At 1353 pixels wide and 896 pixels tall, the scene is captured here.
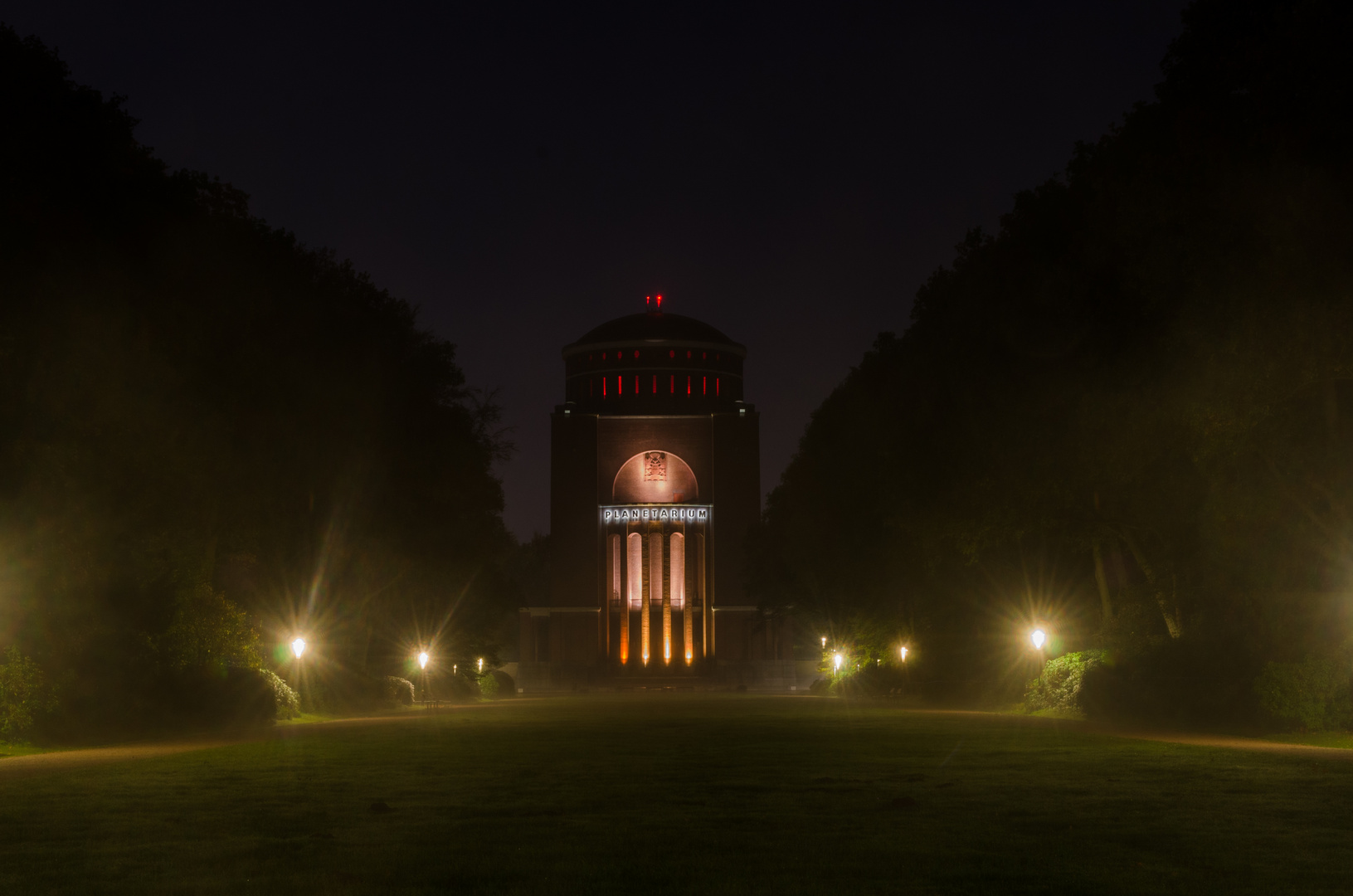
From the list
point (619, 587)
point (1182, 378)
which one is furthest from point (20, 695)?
point (619, 587)

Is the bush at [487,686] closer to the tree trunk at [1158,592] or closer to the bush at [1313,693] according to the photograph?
Result: the tree trunk at [1158,592]

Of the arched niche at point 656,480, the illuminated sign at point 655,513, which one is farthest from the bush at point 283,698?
the arched niche at point 656,480

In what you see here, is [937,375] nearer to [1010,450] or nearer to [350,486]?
[1010,450]

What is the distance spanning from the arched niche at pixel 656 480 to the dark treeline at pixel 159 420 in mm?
63454

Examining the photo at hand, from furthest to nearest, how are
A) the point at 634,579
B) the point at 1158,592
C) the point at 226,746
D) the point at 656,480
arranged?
the point at 656,480 < the point at 634,579 < the point at 1158,592 < the point at 226,746

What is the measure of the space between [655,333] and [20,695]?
84497mm

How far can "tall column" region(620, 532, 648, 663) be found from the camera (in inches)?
3816

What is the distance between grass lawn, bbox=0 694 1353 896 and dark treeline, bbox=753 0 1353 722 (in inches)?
201

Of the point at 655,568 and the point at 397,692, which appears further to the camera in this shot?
the point at 655,568

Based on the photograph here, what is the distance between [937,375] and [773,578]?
4115cm

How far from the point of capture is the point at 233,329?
953 inches

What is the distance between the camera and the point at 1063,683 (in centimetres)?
2972

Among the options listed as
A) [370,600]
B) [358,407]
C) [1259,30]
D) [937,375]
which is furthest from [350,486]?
[1259,30]

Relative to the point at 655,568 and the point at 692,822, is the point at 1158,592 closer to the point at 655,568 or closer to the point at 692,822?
the point at 692,822
